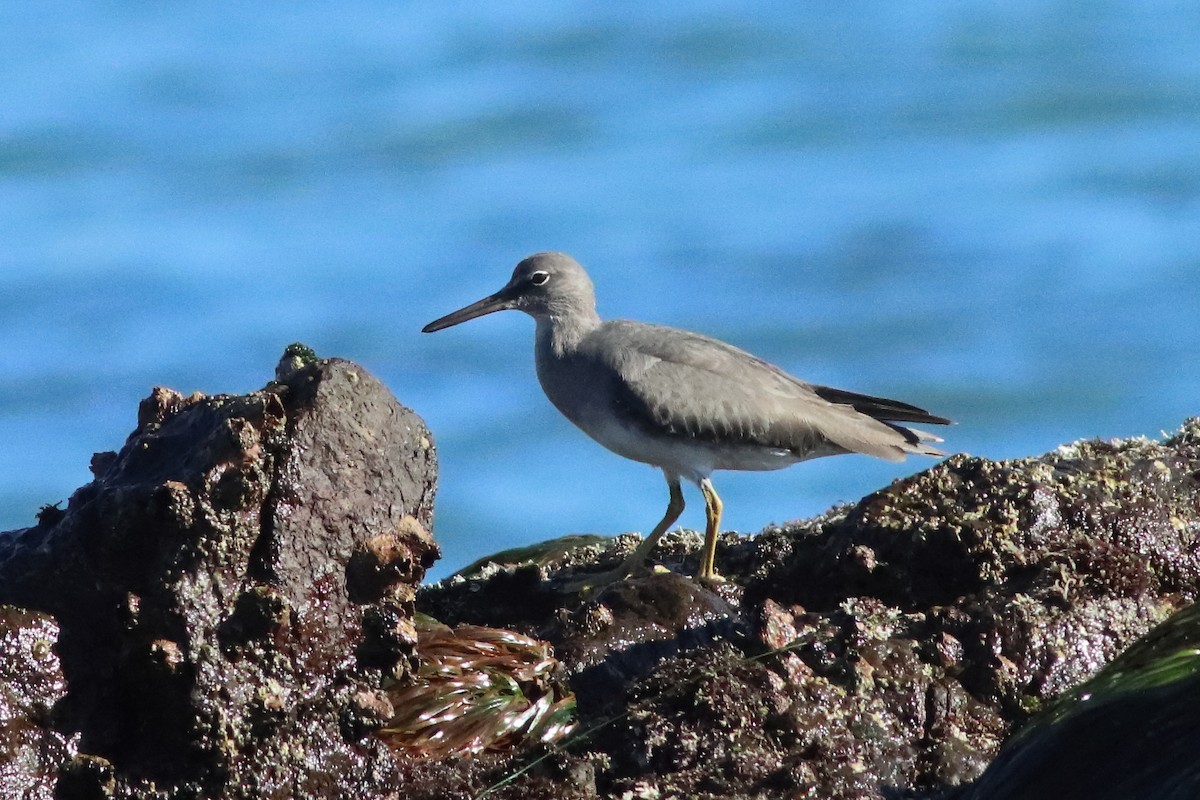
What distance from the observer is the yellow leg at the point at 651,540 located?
643cm

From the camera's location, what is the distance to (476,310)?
873cm

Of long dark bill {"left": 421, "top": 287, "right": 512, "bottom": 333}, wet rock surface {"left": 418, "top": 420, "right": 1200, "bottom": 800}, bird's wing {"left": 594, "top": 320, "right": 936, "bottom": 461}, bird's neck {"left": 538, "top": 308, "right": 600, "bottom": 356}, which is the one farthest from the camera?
long dark bill {"left": 421, "top": 287, "right": 512, "bottom": 333}

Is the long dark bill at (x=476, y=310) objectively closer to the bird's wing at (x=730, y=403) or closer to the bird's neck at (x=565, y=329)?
the bird's neck at (x=565, y=329)

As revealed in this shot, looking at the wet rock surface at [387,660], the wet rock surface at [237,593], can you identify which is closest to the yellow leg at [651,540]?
the wet rock surface at [387,660]

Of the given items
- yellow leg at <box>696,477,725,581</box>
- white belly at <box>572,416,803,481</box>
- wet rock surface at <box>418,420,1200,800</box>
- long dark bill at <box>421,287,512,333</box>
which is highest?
long dark bill at <box>421,287,512,333</box>

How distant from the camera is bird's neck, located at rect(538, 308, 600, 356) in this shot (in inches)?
327

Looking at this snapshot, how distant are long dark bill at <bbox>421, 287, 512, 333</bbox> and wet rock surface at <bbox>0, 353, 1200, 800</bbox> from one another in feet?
12.4

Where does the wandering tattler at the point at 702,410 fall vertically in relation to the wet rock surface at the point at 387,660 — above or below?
above

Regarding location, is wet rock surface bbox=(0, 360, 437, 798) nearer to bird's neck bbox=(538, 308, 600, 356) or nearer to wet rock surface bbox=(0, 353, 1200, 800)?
wet rock surface bbox=(0, 353, 1200, 800)

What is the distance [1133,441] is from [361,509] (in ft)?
9.86

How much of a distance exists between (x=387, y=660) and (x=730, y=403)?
11.1 ft

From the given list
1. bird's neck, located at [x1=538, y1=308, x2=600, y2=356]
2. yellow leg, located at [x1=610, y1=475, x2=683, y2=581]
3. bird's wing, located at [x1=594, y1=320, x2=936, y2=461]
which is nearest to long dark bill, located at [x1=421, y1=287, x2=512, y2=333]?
bird's neck, located at [x1=538, y1=308, x2=600, y2=356]

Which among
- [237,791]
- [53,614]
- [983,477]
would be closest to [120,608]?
[53,614]

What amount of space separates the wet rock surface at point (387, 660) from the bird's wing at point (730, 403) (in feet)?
8.45
